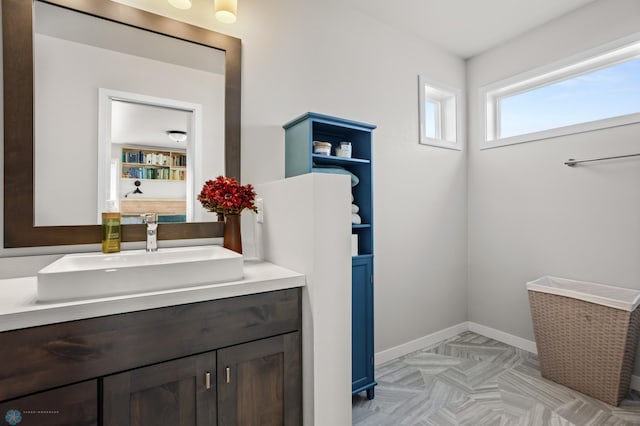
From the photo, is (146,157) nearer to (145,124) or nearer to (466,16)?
→ (145,124)

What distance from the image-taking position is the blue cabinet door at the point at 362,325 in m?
1.99

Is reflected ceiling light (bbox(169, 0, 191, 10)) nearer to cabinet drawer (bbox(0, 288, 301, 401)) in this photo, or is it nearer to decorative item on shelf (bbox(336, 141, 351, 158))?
decorative item on shelf (bbox(336, 141, 351, 158))

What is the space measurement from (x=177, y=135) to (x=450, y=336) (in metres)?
2.82

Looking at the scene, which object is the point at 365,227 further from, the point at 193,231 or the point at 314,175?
the point at 193,231

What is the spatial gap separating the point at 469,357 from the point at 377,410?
1057 mm

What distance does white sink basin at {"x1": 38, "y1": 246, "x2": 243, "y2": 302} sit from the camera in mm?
976

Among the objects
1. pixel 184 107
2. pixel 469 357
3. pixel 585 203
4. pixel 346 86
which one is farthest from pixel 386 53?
pixel 469 357

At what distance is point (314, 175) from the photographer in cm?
135

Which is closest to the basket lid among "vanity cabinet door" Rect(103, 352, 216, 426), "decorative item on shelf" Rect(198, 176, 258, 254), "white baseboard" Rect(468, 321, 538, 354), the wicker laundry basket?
the wicker laundry basket

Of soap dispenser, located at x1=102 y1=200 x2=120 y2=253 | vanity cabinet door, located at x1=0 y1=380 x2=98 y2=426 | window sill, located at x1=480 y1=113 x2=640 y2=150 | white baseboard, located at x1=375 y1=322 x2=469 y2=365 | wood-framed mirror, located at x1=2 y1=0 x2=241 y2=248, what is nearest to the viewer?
vanity cabinet door, located at x1=0 y1=380 x2=98 y2=426

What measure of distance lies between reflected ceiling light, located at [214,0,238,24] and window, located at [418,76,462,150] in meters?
1.78

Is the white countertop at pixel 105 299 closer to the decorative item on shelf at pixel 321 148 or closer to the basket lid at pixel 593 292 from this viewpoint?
the decorative item on shelf at pixel 321 148

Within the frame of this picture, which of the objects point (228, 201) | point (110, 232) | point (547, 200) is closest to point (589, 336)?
point (547, 200)

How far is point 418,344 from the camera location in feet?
8.95
